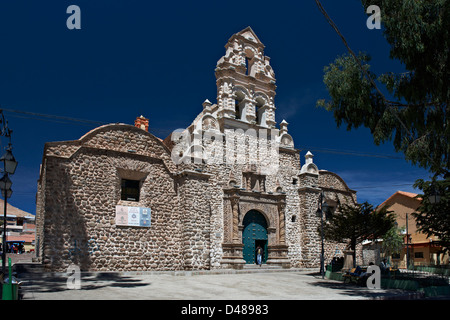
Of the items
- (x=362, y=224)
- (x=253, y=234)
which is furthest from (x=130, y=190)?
(x=362, y=224)

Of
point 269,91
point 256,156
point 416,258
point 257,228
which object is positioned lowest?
point 416,258

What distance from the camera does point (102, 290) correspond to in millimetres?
10070

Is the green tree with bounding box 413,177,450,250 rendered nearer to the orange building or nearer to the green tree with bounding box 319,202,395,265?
the green tree with bounding box 319,202,395,265

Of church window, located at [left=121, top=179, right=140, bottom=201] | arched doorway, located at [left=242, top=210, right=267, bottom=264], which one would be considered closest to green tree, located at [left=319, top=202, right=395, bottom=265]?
arched doorway, located at [left=242, top=210, right=267, bottom=264]

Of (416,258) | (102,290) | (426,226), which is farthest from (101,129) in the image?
(416,258)

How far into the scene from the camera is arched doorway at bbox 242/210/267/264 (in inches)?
778

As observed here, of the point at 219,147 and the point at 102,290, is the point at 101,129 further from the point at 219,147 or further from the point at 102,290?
the point at 102,290

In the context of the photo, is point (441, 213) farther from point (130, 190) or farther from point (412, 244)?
point (412, 244)

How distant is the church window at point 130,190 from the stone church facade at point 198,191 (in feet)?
0.16

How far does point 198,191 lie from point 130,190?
3.35 meters

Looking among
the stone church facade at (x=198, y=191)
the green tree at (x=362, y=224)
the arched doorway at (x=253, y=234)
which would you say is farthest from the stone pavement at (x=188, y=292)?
the arched doorway at (x=253, y=234)

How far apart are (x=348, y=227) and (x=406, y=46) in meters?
8.29

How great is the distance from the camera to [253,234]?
20156 millimetres

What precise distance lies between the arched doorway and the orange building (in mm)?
10706
